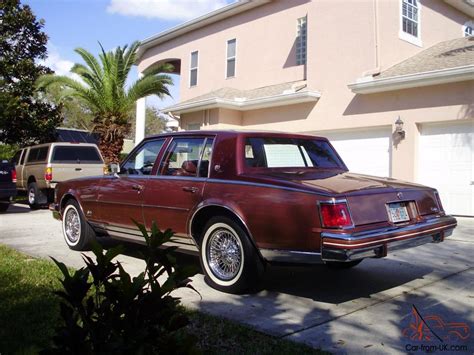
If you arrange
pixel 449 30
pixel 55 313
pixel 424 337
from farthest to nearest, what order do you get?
pixel 449 30 → pixel 55 313 → pixel 424 337

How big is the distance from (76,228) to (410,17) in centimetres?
1168

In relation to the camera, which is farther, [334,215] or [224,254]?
[224,254]

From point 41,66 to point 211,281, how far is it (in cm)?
1574

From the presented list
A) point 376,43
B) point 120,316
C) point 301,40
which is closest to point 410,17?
point 376,43

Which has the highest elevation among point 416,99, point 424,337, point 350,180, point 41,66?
point 41,66

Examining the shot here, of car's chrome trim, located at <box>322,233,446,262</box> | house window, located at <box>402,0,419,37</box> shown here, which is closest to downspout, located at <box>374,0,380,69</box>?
house window, located at <box>402,0,419,37</box>

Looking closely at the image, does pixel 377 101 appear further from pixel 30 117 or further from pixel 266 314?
pixel 30 117

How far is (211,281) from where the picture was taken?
17.0 feet

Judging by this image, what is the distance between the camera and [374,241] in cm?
428

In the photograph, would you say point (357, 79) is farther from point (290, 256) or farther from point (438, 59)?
point (290, 256)

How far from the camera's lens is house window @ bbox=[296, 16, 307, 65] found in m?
15.7

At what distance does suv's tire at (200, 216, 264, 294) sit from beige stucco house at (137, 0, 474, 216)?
821 centimetres

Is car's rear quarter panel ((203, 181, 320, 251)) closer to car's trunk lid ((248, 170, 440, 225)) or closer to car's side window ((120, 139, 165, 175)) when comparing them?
car's trunk lid ((248, 170, 440, 225))

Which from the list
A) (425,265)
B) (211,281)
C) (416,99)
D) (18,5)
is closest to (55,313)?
(211,281)
